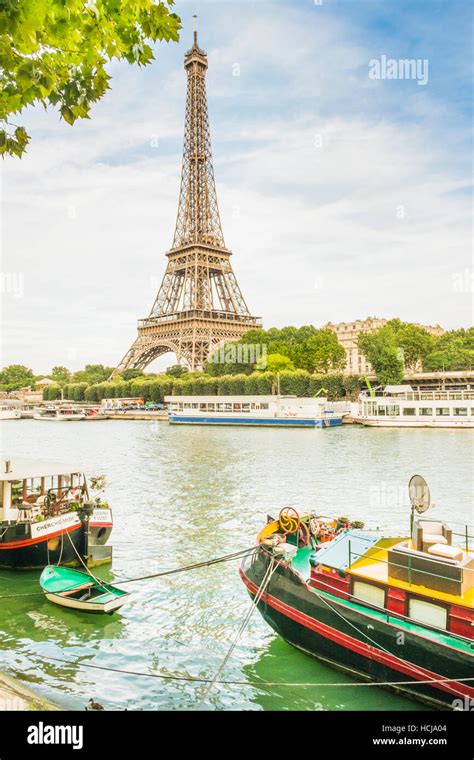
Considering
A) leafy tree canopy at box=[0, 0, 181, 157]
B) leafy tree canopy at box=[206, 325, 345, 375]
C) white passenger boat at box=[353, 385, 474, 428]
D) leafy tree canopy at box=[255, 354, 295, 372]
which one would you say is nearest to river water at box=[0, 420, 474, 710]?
leafy tree canopy at box=[0, 0, 181, 157]

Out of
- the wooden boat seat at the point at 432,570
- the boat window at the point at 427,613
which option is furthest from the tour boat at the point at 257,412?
the boat window at the point at 427,613

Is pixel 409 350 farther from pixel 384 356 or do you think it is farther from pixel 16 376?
pixel 16 376

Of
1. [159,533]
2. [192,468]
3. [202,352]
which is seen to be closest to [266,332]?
[202,352]

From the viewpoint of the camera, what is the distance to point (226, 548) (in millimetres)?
15406

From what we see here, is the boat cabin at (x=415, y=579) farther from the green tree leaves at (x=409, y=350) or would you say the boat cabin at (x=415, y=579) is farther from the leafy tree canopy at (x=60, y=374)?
the leafy tree canopy at (x=60, y=374)

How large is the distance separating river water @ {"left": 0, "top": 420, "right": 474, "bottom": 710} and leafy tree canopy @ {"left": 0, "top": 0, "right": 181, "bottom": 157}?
7.78 meters

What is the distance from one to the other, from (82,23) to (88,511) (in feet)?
38.7

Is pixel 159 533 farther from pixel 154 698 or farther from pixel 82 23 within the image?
pixel 82 23

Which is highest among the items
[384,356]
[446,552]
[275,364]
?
[384,356]

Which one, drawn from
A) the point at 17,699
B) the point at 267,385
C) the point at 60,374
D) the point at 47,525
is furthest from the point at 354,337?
the point at 17,699

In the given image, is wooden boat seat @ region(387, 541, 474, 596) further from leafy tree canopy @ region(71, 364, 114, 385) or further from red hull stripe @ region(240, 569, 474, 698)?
leafy tree canopy @ region(71, 364, 114, 385)

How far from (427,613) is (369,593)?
933mm

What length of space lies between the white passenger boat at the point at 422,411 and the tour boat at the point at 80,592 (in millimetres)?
50743

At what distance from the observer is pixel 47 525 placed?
13.5 metres
